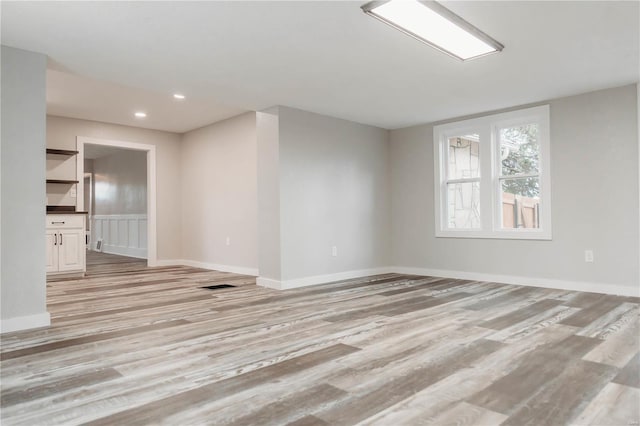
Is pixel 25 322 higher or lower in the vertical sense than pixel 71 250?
lower

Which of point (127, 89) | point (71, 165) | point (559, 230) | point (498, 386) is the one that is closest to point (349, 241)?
point (559, 230)

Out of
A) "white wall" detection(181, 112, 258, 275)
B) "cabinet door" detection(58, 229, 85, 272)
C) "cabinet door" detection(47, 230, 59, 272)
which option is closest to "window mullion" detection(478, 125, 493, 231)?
"white wall" detection(181, 112, 258, 275)

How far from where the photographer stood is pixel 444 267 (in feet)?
18.5

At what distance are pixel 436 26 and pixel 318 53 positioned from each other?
94cm

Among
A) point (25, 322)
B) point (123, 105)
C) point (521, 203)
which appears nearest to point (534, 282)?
point (521, 203)

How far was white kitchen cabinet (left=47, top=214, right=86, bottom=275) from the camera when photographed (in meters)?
5.75

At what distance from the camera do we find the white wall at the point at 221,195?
5980 mm

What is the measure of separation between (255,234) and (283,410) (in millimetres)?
4249

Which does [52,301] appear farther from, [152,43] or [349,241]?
[349,241]

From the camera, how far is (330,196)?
17.7 feet

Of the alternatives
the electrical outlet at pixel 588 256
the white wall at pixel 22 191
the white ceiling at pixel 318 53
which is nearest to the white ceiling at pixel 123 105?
the white ceiling at pixel 318 53

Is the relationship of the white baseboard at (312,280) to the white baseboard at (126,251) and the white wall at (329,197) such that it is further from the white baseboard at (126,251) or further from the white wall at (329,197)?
the white baseboard at (126,251)

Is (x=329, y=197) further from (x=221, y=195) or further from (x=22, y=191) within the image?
(x=22, y=191)

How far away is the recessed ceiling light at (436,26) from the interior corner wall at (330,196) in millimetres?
2276
